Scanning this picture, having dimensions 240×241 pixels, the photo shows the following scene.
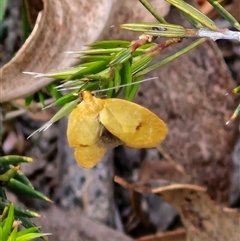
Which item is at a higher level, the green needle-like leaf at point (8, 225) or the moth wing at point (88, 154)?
the moth wing at point (88, 154)

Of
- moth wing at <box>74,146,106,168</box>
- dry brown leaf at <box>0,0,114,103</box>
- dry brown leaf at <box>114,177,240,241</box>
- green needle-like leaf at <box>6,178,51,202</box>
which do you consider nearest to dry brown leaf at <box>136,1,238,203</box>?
dry brown leaf at <box>114,177,240,241</box>

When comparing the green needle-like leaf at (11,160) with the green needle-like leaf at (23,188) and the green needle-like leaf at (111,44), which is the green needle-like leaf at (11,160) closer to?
the green needle-like leaf at (23,188)

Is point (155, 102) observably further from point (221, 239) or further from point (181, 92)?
point (221, 239)

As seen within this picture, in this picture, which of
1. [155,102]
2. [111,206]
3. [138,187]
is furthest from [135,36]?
[111,206]

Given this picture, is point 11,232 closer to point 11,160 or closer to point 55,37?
point 11,160

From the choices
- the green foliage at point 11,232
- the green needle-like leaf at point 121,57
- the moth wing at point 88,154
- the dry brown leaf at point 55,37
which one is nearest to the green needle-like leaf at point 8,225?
the green foliage at point 11,232

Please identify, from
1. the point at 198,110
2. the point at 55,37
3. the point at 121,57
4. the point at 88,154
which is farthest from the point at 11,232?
the point at 198,110
